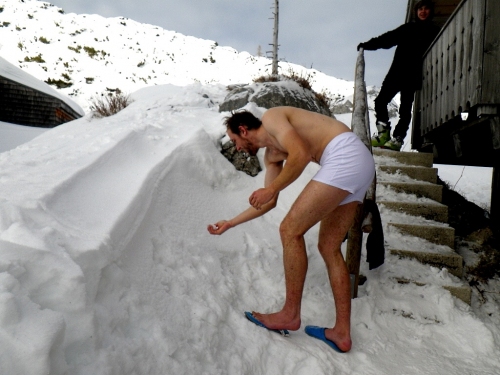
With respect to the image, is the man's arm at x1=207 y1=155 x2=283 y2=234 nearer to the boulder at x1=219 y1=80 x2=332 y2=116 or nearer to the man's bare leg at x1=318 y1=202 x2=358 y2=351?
the man's bare leg at x1=318 y1=202 x2=358 y2=351

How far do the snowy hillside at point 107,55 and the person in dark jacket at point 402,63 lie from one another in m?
7.59

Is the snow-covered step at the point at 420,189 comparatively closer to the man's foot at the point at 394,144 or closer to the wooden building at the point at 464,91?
the wooden building at the point at 464,91

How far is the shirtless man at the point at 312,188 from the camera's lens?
6.43 ft

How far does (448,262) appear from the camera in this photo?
10.1ft

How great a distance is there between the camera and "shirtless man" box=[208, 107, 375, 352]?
1.96 meters

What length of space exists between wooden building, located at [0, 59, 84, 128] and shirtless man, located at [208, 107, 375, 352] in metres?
8.62

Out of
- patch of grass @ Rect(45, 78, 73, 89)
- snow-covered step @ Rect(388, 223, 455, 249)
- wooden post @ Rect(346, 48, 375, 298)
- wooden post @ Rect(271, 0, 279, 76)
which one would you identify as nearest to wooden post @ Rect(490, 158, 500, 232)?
snow-covered step @ Rect(388, 223, 455, 249)

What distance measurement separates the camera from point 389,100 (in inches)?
190

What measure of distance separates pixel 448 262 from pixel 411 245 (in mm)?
328

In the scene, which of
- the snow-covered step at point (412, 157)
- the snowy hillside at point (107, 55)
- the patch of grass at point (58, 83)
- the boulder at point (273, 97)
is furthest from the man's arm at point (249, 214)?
the patch of grass at point (58, 83)

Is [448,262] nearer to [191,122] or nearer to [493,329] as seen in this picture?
[493,329]

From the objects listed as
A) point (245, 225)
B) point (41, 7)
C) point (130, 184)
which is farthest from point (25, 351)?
point (41, 7)

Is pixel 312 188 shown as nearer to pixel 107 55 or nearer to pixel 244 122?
pixel 244 122

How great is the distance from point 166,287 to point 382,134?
152 inches
